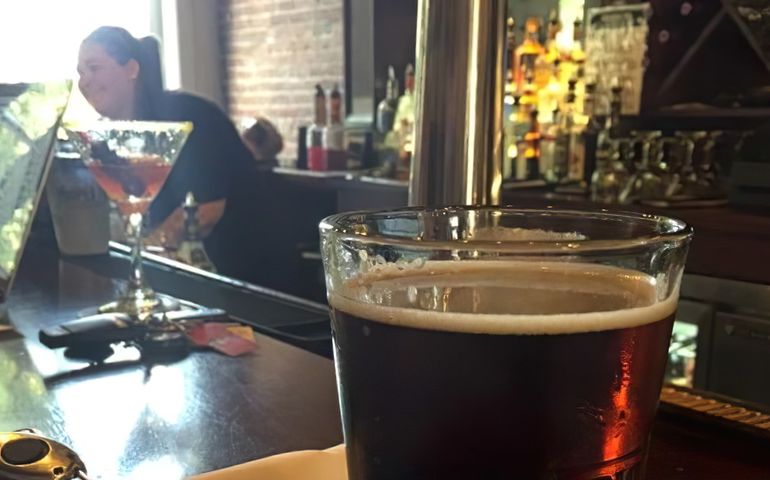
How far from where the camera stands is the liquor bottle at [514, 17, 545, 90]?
273cm

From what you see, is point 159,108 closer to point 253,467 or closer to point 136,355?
point 136,355

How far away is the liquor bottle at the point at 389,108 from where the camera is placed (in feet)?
10.6

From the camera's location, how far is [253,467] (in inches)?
18.6

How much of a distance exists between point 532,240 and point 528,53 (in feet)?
8.21

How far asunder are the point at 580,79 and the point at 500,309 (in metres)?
2.47

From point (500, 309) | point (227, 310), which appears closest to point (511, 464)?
point (500, 309)

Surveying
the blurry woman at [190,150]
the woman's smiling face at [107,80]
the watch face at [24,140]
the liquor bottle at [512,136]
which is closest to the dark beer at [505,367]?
the watch face at [24,140]

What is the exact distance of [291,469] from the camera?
1.57 feet

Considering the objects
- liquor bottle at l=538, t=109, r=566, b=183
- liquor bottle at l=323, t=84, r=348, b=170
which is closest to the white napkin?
liquor bottle at l=538, t=109, r=566, b=183

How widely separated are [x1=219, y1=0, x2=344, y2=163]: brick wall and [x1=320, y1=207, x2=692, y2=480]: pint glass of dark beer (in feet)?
11.5

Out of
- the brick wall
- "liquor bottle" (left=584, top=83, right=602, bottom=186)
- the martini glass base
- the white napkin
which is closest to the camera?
the white napkin

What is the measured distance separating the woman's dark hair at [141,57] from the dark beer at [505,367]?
1.69m

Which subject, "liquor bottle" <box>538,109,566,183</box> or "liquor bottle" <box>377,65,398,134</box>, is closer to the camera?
"liquor bottle" <box>538,109,566,183</box>

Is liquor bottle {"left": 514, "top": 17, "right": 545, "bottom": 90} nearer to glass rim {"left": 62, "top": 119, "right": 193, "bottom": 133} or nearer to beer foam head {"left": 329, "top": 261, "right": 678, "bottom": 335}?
glass rim {"left": 62, "top": 119, "right": 193, "bottom": 133}
